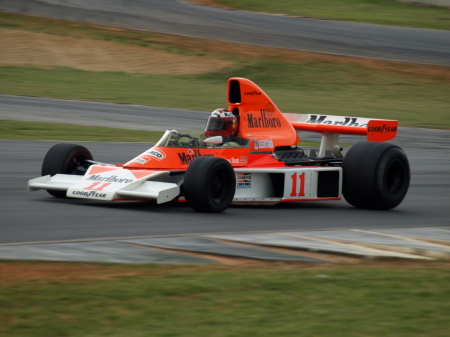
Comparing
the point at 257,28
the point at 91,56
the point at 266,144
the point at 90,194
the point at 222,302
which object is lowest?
the point at 222,302

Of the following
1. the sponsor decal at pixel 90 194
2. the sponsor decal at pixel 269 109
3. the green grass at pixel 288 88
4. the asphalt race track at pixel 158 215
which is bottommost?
the asphalt race track at pixel 158 215

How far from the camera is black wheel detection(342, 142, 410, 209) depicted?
1032cm

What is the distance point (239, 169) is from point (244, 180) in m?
0.18

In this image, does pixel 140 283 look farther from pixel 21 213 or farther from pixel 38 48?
pixel 38 48

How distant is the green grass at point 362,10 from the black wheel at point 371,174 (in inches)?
1333

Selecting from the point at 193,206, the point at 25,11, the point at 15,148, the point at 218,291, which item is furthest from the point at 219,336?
the point at 25,11

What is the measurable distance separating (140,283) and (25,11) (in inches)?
1493

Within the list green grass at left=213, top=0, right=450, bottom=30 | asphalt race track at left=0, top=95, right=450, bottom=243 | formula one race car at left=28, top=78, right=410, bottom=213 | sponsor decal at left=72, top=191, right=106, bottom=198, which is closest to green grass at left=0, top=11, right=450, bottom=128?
green grass at left=213, top=0, right=450, bottom=30

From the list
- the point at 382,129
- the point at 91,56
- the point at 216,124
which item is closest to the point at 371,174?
the point at 382,129

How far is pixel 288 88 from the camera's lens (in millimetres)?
30828

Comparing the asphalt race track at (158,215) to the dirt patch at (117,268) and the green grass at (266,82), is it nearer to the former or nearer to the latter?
the dirt patch at (117,268)

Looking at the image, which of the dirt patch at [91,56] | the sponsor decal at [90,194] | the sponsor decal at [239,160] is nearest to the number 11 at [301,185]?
the sponsor decal at [239,160]

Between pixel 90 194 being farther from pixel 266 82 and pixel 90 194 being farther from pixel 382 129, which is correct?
pixel 266 82

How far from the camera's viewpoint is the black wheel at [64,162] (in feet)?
33.3
